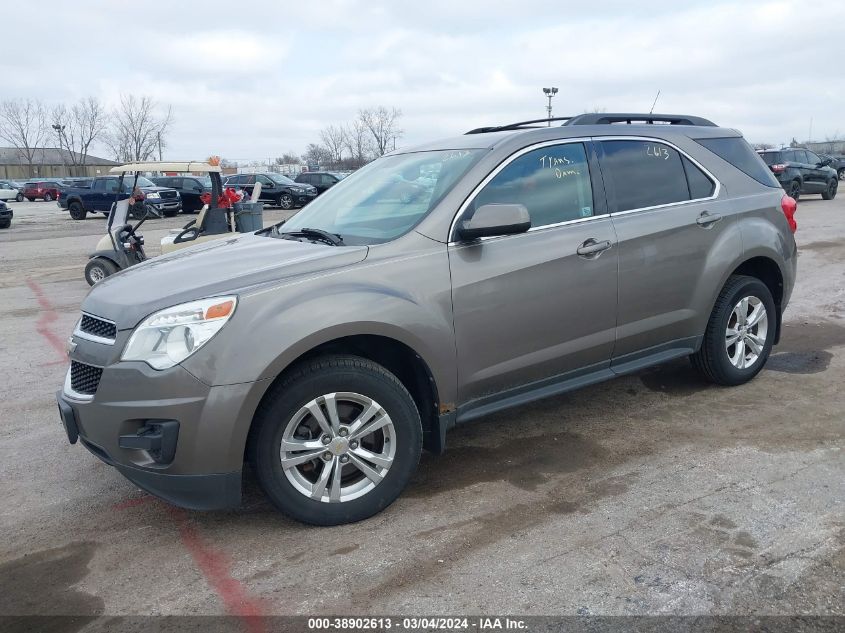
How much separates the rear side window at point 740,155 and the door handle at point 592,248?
1.35 meters

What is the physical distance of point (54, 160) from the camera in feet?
332

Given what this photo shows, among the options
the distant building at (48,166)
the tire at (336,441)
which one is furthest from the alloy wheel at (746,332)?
the distant building at (48,166)

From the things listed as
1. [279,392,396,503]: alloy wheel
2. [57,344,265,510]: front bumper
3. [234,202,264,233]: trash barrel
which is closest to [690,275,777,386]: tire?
[279,392,396,503]: alloy wheel

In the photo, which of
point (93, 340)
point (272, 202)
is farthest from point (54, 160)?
point (93, 340)

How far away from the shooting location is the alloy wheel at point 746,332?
495 centimetres

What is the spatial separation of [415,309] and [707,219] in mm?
2278

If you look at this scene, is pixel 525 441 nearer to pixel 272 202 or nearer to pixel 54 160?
pixel 272 202

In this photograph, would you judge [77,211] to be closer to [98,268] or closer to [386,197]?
[98,268]

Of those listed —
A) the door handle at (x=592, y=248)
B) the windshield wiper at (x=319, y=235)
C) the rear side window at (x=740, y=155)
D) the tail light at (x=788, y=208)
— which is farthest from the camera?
the tail light at (x=788, y=208)

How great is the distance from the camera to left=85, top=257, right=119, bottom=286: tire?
10.4 metres

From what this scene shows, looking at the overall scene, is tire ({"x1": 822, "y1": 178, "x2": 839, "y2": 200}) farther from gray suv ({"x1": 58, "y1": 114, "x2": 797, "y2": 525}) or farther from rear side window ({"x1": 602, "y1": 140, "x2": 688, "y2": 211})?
rear side window ({"x1": 602, "y1": 140, "x2": 688, "y2": 211})

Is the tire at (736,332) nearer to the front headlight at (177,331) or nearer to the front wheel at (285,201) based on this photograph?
the front headlight at (177,331)

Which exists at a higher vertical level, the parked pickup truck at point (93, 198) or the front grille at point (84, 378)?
the parked pickup truck at point (93, 198)

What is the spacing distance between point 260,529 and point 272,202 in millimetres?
28470
